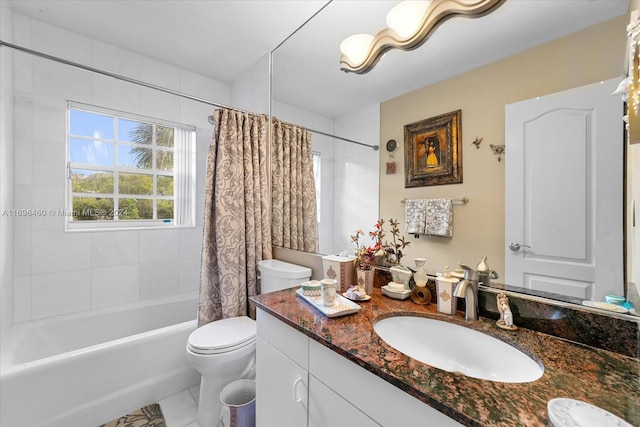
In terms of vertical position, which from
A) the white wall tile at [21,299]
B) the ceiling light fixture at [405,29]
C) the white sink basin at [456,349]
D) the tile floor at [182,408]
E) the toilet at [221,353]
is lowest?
the tile floor at [182,408]

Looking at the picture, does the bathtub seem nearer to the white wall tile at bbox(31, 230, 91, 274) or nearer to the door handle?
the white wall tile at bbox(31, 230, 91, 274)

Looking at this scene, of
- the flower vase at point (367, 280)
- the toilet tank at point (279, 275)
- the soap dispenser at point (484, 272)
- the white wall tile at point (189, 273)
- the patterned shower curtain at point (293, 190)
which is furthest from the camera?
the white wall tile at point (189, 273)

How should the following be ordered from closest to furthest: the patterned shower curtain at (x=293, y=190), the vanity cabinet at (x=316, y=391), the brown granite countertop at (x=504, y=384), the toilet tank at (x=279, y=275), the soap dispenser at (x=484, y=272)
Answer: the brown granite countertop at (x=504, y=384) → the vanity cabinet at (x=316, y=391) → the soap dispenser at (x=484, y=272) → the toilet tank at (x=279, y=275) → the patterned shower curtain at (x=293, y=190)

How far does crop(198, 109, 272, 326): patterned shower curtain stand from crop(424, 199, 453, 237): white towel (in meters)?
1.25

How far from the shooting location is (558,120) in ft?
2.63

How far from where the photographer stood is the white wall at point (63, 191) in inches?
71.1

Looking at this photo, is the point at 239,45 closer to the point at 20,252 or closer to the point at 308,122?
the point at 308,122

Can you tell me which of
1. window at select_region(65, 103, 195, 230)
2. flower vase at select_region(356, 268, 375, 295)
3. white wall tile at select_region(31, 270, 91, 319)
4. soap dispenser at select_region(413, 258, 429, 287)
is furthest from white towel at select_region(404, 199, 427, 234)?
white wall tile at select_region(31, 270, 91, 319)

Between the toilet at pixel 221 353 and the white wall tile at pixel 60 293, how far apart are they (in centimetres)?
118

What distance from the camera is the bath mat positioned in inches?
58.4

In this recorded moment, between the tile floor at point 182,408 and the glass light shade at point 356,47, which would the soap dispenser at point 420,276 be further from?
the tile floor at point 182,408

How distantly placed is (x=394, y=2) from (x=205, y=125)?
6.52ft

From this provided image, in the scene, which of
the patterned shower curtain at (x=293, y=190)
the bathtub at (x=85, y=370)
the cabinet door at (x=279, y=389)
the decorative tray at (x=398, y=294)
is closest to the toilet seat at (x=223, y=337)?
the bathtub at (x=85, y=370)

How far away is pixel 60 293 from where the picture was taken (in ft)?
6.32
